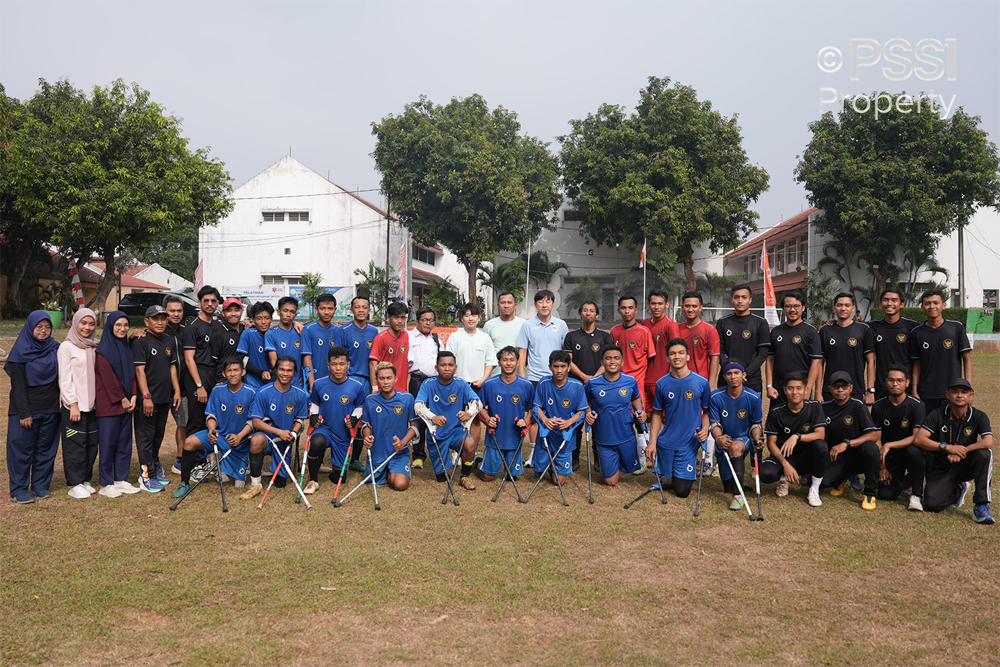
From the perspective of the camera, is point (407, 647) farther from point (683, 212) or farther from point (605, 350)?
point (683, 212)

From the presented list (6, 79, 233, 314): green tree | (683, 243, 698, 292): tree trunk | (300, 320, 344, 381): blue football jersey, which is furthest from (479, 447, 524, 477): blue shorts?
(683, 243, 698, 292): tree trunk

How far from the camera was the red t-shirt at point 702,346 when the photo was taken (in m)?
7.42

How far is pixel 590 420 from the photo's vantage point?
6.91 metres

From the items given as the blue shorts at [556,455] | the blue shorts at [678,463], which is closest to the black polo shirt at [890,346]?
the blue shorts at [678,463]

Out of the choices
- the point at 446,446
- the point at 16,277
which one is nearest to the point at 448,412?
the point at 446,446

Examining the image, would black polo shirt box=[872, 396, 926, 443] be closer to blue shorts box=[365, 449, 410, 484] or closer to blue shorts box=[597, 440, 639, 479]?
blue shorts box=[597, 440, 639, 479]

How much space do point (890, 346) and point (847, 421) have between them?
1.18 m

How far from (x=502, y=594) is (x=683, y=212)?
2888 centimetres

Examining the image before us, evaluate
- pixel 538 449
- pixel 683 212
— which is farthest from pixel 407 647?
pixel 683 212

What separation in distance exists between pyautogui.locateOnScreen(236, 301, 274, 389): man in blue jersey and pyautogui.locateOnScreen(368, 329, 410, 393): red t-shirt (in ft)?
3.85

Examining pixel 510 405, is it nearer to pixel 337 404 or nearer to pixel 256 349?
pixel 337 404

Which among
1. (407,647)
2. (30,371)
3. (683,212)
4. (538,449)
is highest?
(683,212)

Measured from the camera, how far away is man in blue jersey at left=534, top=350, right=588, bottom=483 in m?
6.92

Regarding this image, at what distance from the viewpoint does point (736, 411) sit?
6.66 meters
